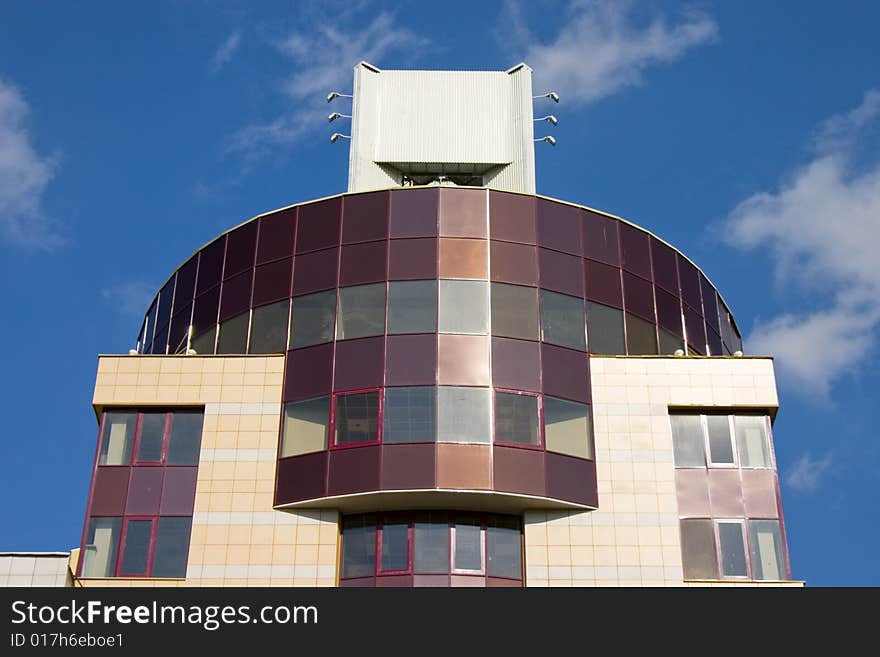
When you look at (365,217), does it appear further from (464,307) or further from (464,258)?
(464,307)

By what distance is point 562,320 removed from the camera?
47188mm

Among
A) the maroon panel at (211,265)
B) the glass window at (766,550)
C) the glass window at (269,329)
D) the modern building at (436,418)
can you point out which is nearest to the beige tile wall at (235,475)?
the modern building at (436,418)

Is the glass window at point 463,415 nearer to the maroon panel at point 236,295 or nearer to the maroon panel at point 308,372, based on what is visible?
the maroon panel at point 308,372

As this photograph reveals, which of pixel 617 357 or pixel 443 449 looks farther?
pixel 617 357

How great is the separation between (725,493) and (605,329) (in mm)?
7428

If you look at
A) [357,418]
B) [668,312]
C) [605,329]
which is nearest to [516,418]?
A: [357,418]

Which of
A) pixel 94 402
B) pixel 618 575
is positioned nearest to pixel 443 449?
pixel 618 575

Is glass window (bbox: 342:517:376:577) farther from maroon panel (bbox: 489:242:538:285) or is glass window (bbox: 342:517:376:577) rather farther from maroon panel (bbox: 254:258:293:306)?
maroon panel (bbox: 489:242:538:285)

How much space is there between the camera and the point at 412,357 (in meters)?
45.2

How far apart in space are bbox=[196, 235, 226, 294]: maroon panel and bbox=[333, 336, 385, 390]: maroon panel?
Result: 7.71m

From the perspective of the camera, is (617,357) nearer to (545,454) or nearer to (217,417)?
(545,454)

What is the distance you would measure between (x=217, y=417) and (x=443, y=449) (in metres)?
8.63
